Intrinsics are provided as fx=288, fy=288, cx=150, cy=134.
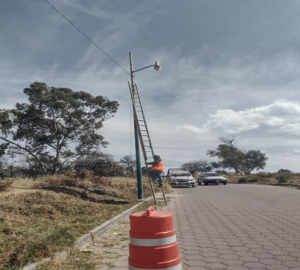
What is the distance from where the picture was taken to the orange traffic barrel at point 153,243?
105 inches

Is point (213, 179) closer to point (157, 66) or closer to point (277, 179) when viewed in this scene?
point (277, 179)

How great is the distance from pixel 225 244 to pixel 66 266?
9.20ft

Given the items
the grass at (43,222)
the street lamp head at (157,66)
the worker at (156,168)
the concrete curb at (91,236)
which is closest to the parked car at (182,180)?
the street lamp head at (157,66)

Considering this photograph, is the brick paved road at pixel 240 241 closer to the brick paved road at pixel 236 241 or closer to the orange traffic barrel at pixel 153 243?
the brick paved road at pixel 236 241

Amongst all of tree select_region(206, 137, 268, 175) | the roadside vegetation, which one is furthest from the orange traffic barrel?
tree select_region(206, 137, 268, 175)

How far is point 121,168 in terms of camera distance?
126 feet

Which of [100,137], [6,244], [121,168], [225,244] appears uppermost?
[100,137]

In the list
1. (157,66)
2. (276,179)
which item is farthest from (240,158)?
(157,66)

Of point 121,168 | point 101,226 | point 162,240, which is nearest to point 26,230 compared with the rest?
point 101,226

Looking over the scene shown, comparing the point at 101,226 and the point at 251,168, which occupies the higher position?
the point at 251,168

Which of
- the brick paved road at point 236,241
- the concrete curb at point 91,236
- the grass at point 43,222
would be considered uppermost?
the grass at point 43,222

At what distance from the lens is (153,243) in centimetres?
268

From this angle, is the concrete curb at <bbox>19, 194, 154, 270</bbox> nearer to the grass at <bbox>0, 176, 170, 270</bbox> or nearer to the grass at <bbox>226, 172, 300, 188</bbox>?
the grass at <bbox>0, 176, 170, 270</bbox>

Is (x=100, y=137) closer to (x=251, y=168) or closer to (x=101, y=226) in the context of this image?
(x=101, y=226)
